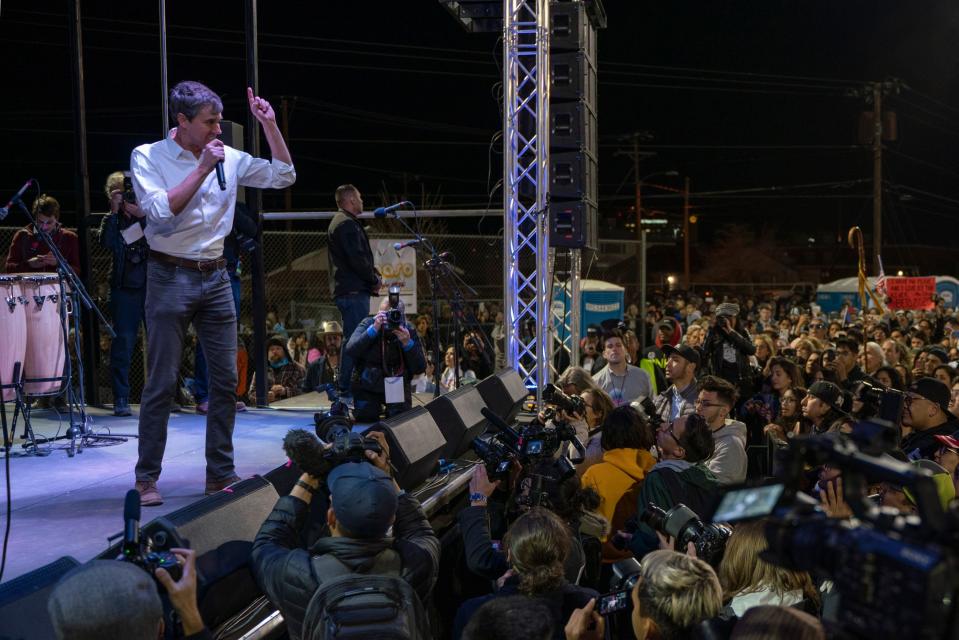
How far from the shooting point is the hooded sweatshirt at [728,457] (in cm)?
591

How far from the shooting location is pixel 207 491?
4.72m

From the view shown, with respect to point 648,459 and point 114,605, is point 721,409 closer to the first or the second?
point 648,459

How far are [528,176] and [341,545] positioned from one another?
7.15 meters

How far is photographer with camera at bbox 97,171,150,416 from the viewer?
7645 mm

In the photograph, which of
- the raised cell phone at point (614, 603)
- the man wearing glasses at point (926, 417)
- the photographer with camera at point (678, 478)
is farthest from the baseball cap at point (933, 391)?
the raised cell phone at point (614, 603)

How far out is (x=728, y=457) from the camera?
19.7ft

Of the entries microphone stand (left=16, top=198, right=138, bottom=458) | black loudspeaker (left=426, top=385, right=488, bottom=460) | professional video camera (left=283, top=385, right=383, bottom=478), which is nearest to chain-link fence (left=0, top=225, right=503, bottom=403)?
black loudspeaker (left=426, top=385, right=488, bottom=460)

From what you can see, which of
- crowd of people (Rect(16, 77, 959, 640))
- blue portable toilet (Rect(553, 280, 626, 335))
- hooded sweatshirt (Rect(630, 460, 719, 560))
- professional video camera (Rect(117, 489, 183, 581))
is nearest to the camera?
professional video camera (Rect(117, 489, 183, 581))

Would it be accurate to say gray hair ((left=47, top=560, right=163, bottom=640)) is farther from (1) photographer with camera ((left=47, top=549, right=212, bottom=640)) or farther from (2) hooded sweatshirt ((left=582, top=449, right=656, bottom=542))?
(2) hooded sweatshirt ((left=582, top=449, right=656, bottom=542))

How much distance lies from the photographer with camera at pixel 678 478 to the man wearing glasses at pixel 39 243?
16.7 feet

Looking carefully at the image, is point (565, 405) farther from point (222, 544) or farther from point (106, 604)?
point (106, 604)

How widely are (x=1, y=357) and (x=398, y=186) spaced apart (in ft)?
156

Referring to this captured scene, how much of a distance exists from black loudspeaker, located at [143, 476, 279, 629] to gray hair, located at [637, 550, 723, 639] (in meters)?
1.46

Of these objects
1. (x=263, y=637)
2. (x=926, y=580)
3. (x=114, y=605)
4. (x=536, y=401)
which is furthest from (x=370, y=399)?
Answer: (x=926, y=580)
